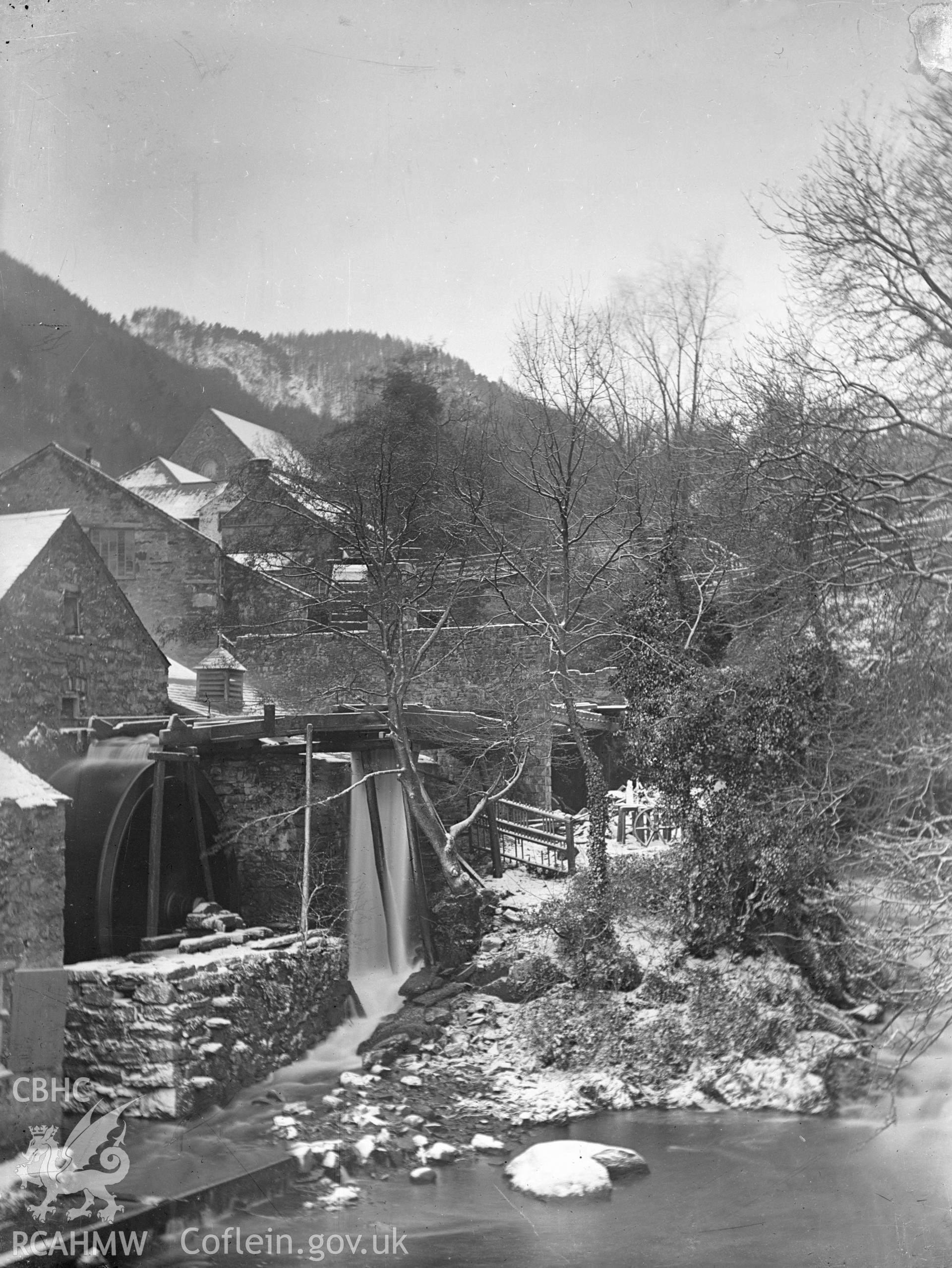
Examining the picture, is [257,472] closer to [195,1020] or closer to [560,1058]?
[195,1020]

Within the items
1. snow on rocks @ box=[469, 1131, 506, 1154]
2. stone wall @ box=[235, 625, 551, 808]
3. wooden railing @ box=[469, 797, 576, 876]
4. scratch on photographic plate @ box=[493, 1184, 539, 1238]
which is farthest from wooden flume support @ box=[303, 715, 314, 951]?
scratch on photographic plate @ box=[493, 1184, 539, 1238]

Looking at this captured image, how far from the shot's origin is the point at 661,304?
135 inches

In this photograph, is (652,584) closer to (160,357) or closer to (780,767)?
(780,767)

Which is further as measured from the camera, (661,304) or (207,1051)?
(661,304)

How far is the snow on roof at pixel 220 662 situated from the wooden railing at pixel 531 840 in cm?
94

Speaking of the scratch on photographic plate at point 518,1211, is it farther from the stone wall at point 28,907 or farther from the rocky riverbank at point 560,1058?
the stone wall at point 28,907

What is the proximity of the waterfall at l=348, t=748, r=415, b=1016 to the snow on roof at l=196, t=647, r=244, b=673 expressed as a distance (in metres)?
0.49

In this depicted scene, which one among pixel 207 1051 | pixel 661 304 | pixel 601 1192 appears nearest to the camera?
pixel 601 1192

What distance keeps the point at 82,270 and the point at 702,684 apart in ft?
7.60

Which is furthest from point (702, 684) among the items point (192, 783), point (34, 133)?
point (34, 133)

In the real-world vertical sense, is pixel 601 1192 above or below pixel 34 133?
below

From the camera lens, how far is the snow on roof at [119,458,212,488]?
10.8ft

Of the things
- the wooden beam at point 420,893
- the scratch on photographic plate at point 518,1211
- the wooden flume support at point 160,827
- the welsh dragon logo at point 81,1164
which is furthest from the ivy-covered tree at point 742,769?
the welsh dragon logo at point 81,1164

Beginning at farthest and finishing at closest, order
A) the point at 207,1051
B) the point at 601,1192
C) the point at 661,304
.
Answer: the point at 661,304 < the point at 207,1051 < the point at 601,1192
